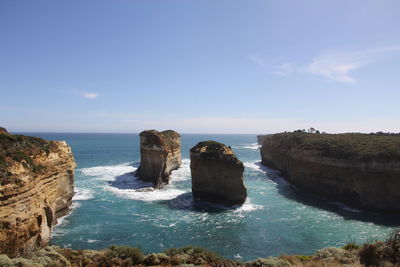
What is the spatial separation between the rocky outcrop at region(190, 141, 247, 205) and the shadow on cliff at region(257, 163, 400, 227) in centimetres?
929

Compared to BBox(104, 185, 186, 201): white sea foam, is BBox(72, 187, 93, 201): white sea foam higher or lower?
higher

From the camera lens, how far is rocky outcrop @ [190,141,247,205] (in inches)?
1309

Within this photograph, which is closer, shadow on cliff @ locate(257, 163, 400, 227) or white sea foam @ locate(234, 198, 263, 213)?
shadow on cliff @ locate(257, 163, 400, 227)

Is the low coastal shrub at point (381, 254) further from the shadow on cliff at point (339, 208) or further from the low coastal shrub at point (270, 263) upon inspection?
the shadow on cliff at point (339, 208)

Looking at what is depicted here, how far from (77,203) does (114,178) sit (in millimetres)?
16107

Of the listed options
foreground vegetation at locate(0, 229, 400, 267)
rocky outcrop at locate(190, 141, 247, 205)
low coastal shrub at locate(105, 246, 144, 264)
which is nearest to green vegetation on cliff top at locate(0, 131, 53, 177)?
foreground vegetation at locate(0, 229, 400, 267)

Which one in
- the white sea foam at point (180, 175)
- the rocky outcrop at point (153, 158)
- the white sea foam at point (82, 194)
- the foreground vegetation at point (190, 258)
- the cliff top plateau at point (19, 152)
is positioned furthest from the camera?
the white sea foam at point (180, 175)

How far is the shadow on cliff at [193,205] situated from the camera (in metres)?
31.5

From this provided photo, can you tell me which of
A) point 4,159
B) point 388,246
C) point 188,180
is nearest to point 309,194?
point 188,180

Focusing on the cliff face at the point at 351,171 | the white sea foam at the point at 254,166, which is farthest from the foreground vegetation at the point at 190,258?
the white sea foam at the point at 254,166

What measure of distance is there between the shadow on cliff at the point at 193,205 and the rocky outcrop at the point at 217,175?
0.92 meters

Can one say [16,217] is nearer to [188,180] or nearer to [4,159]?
[4,159]

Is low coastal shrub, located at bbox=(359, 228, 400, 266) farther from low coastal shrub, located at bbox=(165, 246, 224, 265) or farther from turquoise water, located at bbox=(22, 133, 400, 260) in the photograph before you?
turquoise water, located at bbox=(22, 133, 400, 260)

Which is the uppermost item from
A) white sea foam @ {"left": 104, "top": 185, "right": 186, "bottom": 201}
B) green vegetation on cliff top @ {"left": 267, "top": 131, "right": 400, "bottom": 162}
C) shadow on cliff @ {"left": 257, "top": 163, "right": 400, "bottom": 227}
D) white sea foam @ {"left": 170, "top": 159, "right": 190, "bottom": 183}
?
green vegetation on cliff top @ {"left": 267, "top": 131, "right": 400, "bottom": 162}
